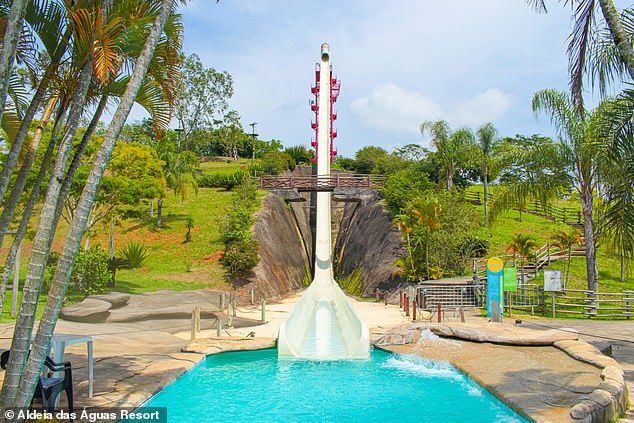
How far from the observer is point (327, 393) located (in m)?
10.2

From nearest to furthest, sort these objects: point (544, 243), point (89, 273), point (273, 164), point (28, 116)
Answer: point (28, 116) < point (89, 273) < point (544, 243) < point (273, 164)

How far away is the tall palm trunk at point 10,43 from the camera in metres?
5.20

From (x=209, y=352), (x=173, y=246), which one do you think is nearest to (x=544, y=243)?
(x=173, y=246)

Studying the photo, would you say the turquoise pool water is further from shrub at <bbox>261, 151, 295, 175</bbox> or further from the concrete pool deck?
shrub at <bbox>261, 151, 295, 175</bbox>

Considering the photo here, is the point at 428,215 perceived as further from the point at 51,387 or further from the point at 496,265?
the point at 51,387

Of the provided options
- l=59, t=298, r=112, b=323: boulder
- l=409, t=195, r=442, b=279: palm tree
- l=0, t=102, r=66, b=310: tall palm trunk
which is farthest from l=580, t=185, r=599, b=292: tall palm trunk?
l=0, t=102, r=66, b=310: tall palm trunk

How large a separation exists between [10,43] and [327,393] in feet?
27.6

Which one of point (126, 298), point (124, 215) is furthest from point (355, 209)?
point (126, 298)

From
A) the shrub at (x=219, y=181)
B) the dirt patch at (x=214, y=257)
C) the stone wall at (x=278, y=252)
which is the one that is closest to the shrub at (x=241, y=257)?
the stone wall at (x=278, y=252)

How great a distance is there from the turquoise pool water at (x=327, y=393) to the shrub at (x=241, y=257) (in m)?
12.2

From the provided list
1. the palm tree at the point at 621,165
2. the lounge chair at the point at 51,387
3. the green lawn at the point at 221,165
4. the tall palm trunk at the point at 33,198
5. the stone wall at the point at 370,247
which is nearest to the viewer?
the lounge chair at the point at 51,387

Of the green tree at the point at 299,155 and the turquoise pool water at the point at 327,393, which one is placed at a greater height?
the green tree at the point at 299,155

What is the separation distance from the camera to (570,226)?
38.2 metres

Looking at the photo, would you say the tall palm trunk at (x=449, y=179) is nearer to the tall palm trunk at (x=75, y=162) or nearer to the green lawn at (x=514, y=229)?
the green lawn at (x=514, y=229)
